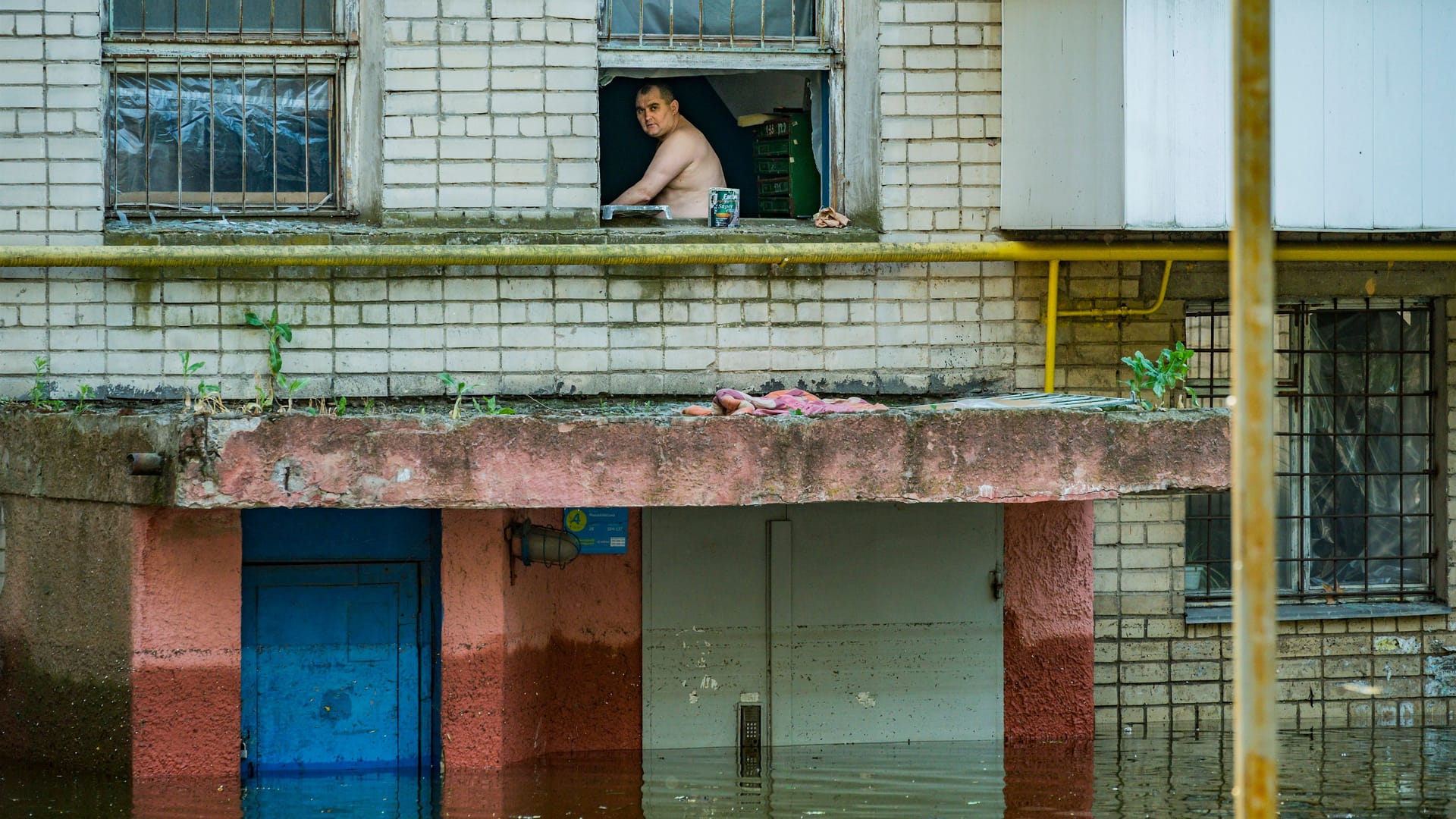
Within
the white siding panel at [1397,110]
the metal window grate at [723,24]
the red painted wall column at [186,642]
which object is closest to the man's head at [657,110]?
the metal window grate at [723,24]

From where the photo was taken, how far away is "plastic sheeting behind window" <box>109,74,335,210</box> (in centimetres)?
805

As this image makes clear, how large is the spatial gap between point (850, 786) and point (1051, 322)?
2.59 metres

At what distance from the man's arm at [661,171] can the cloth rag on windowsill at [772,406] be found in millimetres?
1557

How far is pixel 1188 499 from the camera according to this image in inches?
340

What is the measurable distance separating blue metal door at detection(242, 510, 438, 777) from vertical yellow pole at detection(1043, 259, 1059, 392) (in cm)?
327

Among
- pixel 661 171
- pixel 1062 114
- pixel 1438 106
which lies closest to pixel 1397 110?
pixel 1438 106

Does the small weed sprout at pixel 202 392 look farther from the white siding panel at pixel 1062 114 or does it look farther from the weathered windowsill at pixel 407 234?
the white siding panel at pixel 1062 114

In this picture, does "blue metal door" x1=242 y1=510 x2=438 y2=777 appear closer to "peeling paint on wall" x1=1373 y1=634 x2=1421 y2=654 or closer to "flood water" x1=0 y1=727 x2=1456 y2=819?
"flood water" x1=0 y1=727 x2=1456 y2=819

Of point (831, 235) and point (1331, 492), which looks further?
point (1331, 492)

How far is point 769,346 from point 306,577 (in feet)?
8.56

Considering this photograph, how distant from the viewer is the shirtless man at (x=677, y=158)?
846 cm

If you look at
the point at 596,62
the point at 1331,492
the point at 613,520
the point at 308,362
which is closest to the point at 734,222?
the point at 596,62

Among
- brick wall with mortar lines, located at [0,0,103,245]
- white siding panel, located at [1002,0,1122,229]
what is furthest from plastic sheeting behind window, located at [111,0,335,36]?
white siding panel, located at [1002,0,1122,229]

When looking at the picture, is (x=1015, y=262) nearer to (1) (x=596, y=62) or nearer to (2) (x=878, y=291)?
(2) (x=878, y=291)
